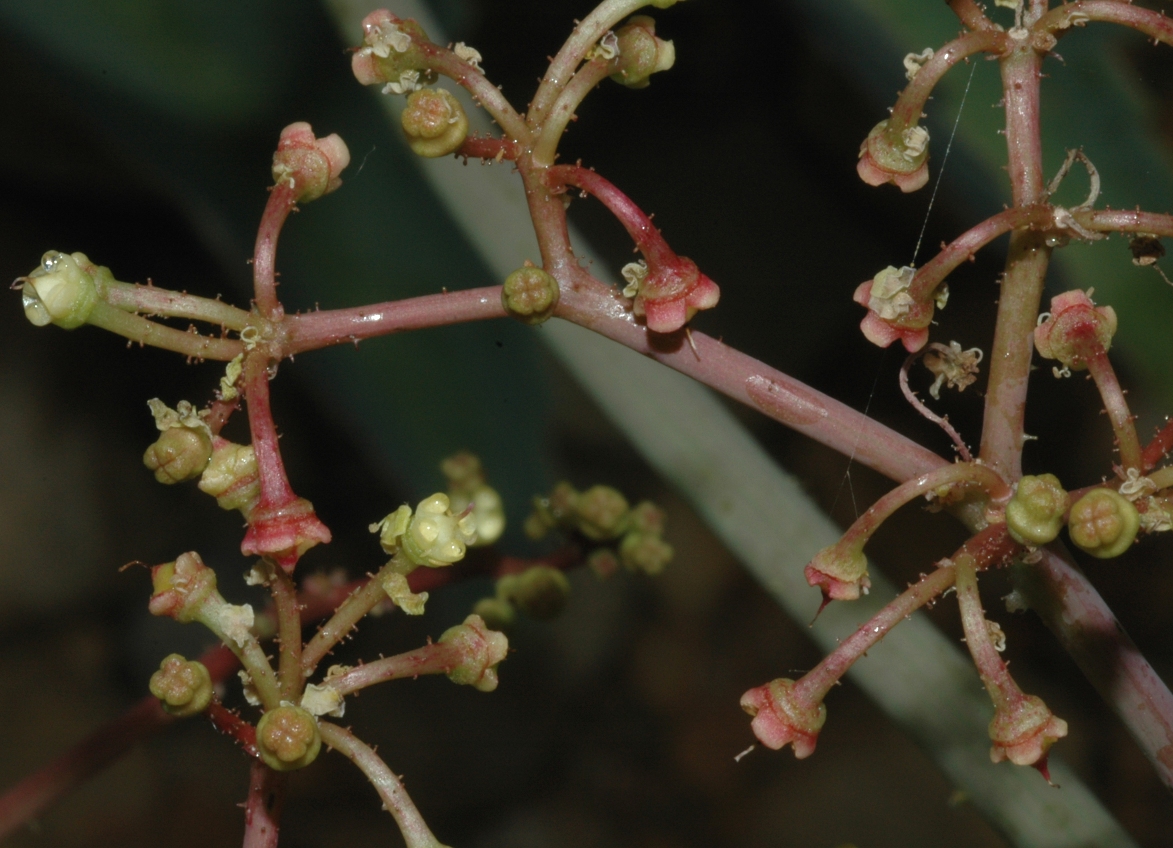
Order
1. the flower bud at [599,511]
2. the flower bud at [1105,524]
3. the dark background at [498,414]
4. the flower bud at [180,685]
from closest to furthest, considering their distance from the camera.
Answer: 1. the flower bud at [1105,524]
2. the flower bud at [180,685]
3. the flower bud at [599,511]
4. the dark background at [498,414]

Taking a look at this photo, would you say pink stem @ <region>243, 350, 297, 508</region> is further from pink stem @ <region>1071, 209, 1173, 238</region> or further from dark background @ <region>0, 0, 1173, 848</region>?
dark background @ <region>0, 0, 1173, 848</region>

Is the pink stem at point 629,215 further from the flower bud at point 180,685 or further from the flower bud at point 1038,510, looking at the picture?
the flower bud at point 180,685

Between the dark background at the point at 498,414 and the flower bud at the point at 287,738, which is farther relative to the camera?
the dark background at the point at 498,414

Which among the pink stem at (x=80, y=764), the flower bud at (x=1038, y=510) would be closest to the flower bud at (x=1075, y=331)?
the flower bud at (x=1038, y=510)

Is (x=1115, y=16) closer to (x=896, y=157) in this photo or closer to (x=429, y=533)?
(x=896, y=157)

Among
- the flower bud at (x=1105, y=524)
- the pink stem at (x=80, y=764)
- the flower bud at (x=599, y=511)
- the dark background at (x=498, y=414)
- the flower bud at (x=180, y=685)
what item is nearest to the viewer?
the flower bud at (x=1105, y=524)

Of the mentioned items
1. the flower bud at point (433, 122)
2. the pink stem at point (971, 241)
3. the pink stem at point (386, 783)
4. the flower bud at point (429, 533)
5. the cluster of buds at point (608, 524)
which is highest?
the flower bud at point (433, 122)

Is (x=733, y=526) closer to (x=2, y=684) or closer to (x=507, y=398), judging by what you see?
(x=507, y=398)

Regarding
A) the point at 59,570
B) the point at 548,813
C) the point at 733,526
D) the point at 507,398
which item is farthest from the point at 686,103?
the point at 59,570
